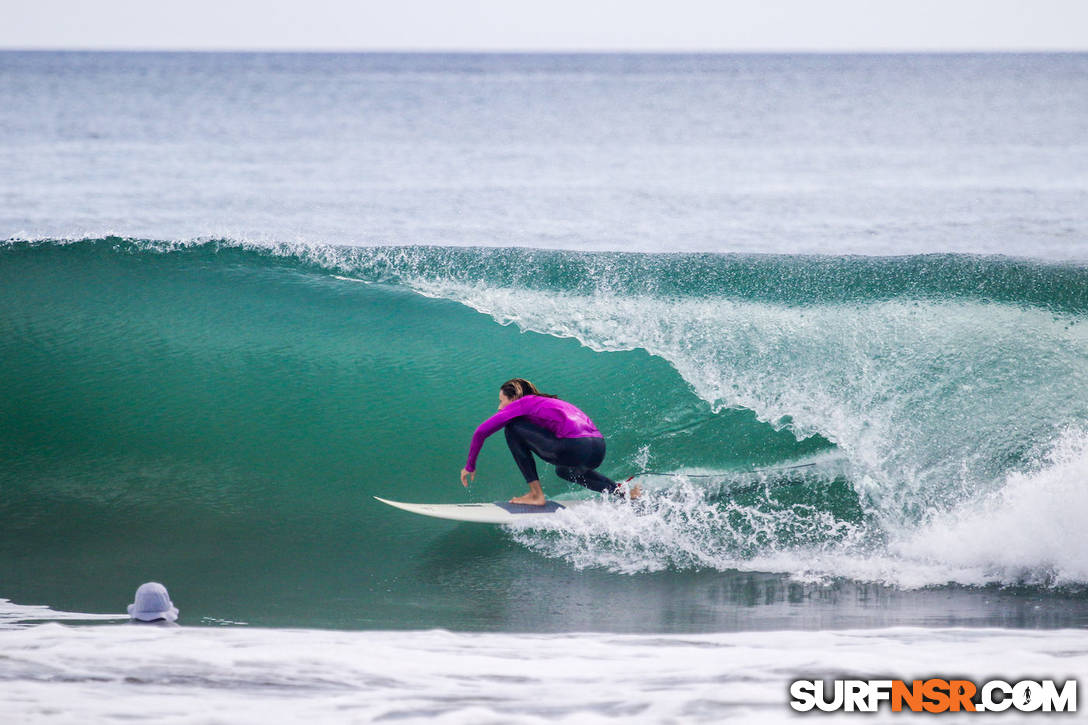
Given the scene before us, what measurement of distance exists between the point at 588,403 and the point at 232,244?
3.39m

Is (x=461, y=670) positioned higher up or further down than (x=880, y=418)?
further down

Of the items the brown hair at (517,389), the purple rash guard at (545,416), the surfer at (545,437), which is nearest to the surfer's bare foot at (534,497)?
the surfer at (545,437)

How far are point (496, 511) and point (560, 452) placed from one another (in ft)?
1.60

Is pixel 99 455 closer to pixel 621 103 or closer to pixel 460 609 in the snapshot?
pixel 460 609

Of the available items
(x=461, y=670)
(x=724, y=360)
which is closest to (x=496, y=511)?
(x=461, y=670)

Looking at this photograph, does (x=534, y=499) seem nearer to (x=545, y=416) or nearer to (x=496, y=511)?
(x=496, y=511)

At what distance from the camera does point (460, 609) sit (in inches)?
187

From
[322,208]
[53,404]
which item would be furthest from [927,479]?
[322,208]

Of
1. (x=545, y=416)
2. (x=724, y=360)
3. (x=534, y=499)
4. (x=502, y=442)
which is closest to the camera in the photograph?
(x=545, y=416)

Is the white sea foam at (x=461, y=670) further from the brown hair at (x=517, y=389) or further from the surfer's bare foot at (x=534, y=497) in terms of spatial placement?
the brown hair at (x=517, y=389)

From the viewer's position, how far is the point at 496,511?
18.1ft

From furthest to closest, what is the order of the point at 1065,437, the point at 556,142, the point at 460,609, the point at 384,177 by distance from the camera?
1. the point at 556,142
2. the point at 384,177
3. the point at 1065,437
4. the point at 460,609

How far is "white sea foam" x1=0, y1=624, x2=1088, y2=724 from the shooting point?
3.37 m

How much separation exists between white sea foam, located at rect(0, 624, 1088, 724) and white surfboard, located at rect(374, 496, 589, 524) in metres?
1.14
